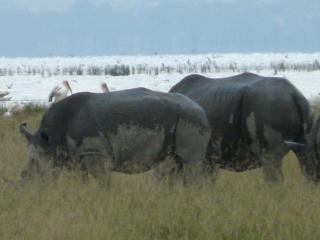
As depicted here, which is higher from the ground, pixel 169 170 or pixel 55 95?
pixel 169 170

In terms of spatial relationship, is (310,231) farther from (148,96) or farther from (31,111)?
(31,111)

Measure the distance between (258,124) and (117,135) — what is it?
61.9 inches

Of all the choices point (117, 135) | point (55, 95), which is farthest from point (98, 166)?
point (55, 95)

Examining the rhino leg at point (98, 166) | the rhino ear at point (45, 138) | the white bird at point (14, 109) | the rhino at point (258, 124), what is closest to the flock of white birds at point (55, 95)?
the white bird at point (14, 109)

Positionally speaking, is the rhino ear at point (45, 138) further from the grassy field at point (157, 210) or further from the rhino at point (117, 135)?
the grassy field at point (157, 210)

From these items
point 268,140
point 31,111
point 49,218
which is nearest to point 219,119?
point 268,140

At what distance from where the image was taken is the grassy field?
8789 millimetres

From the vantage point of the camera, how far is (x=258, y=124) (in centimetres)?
1138

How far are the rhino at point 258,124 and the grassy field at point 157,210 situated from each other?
0.31 m

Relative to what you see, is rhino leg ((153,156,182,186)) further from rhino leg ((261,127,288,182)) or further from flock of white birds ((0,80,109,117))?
flock of white birds ((0,80,109,117))

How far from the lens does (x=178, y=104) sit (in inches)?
429

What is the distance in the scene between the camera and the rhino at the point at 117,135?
10703mm

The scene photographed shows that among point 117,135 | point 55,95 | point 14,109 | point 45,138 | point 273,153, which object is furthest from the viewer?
point 55,95

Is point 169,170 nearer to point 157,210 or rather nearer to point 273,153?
point 273,153
